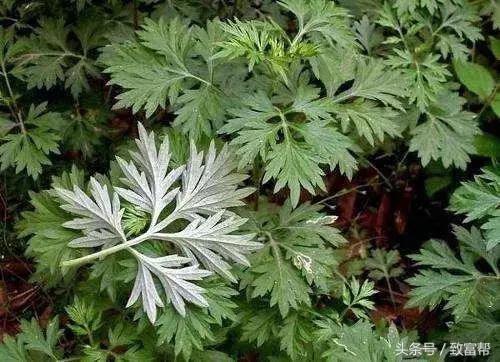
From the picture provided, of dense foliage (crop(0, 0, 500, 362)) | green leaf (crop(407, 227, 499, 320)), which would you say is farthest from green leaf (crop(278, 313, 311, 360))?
green leaf (crop(407, 227, 499, 320))

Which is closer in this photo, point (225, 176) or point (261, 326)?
point (225, 176)

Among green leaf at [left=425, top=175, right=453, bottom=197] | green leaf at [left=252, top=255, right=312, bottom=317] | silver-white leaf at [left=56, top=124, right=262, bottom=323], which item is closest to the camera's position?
silver-white leaf at [left=56, top=124, right=262, bottom=323]

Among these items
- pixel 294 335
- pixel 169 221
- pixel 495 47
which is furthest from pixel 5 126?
pixel 495 47

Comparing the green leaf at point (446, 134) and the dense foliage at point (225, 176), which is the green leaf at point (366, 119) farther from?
the green leaf at point (446, 134)

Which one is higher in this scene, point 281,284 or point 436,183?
point 281,284

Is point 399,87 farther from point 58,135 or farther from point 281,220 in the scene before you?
point 58,135

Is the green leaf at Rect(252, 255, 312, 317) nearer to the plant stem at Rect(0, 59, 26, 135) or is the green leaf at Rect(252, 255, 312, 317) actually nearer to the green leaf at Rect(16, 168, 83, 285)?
the green leaf at Rect(16, 168, 83, 285)

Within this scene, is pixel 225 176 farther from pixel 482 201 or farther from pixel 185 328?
pixel 482 201
